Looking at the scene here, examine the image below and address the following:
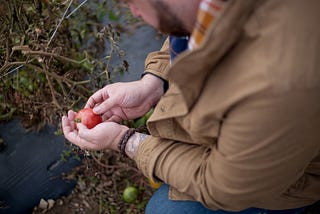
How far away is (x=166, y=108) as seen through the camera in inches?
45.3

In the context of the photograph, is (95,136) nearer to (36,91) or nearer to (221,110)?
(221,110)

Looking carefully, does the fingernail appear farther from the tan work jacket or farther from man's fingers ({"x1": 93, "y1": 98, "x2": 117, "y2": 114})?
the tan work jacket

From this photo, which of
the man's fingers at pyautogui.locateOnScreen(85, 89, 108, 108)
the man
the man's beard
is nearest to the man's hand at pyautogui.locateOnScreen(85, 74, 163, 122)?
the man's fingers at pyautogui.locateOnScreen(85, 89, 108, 108)

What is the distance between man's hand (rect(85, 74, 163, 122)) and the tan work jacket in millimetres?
359

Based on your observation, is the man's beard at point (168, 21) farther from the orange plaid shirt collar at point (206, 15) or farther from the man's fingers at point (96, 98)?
the man's fingers at point (96, 98)

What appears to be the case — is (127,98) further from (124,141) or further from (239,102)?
(239,102)

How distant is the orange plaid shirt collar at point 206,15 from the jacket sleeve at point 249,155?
170mm

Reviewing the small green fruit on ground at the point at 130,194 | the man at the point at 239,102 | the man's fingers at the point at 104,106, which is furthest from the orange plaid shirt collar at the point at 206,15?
the small green fruit on ground at the point at 130,194

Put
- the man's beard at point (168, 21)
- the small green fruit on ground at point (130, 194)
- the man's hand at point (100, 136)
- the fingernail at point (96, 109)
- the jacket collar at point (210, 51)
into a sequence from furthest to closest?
1. the small green fruit on ground at point (130, 194)
2. the fingernail at point (96, 109)
3. the man's hand at point (100, 136)
4. the man's beard at point (168, 21)
5. the jacket collar at point (210, 51)

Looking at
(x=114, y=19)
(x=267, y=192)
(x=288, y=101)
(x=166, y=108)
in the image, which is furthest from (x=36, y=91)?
(x=288, y=101)

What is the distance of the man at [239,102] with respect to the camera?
2.81ft

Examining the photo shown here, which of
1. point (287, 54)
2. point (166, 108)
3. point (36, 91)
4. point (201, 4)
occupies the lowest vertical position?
point (36, 91)

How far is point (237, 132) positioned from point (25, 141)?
55.5 inches

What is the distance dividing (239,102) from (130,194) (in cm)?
130
